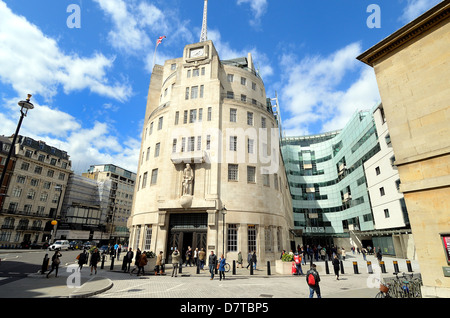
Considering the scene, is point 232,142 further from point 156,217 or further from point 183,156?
point 156,217

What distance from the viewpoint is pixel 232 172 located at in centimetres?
2742

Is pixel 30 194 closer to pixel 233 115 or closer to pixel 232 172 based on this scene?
pixel 232 172

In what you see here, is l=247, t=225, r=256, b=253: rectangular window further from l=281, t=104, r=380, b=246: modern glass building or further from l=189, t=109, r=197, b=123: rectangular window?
l=281, t=104, r=380, b=246: modern glass building

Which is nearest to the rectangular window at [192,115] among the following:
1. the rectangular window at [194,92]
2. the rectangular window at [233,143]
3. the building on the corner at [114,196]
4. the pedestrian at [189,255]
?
the rectangular window at [194,92]

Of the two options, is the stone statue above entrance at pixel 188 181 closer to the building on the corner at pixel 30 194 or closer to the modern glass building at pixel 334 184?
the modern glass building at pixel 334 184

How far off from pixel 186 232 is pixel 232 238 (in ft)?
17.0

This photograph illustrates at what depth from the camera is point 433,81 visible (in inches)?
422

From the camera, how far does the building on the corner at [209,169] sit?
2532 cm

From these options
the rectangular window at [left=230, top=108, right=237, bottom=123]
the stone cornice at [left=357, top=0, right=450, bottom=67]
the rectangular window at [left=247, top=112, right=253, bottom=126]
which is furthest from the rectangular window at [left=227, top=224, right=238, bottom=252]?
the stone cornice at [left=357, top=0, right=450, bottom=67]

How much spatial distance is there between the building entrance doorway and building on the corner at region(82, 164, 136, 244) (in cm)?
6731

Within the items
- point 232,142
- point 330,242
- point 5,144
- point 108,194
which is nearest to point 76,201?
point 108,194

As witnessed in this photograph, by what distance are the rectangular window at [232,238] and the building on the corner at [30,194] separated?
44899 millimetres

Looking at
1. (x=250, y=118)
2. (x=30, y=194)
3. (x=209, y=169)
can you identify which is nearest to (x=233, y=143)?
(x=209, y=169)

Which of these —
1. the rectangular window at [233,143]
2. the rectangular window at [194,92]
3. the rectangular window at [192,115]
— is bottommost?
the rectangular window at [233,143]
